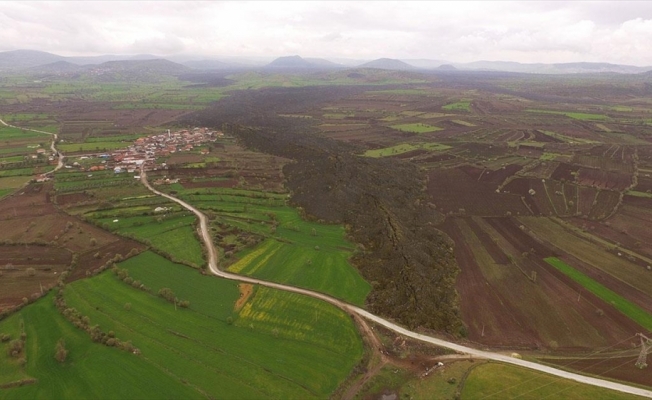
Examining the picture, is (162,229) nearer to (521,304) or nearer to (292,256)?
(292,256)

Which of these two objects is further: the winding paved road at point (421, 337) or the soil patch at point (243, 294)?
the soil patch at point (243, 294)

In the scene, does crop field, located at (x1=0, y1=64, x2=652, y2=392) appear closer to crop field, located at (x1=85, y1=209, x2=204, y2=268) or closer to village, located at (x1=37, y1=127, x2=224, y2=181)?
crop field, located at (x1=85, y1=209, x2=204, y2=268)

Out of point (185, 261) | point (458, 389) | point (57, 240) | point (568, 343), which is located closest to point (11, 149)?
point (57, 240)

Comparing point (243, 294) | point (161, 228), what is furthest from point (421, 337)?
point (161, 228)

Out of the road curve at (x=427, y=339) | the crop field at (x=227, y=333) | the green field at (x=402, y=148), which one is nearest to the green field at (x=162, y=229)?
the road curve at (x=427, y=339)

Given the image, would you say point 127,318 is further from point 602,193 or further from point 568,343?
point 602,193

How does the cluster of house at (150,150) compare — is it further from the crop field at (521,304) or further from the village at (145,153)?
the crop field at (521,304)
